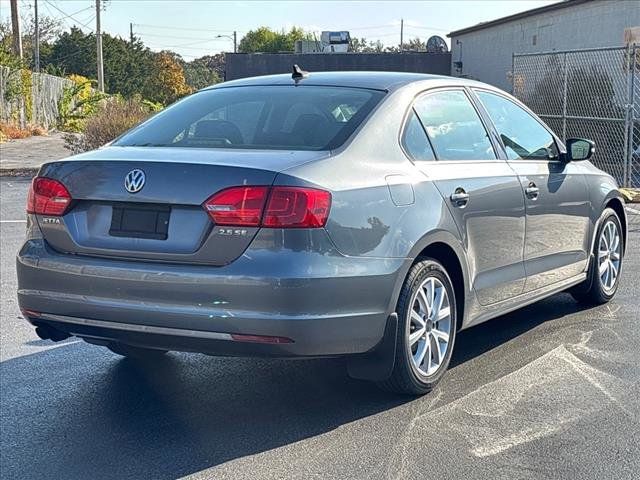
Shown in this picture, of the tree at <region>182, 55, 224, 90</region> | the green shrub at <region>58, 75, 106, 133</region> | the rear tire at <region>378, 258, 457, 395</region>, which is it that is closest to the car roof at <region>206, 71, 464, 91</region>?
the rear tire at <region>378, 258, 457, 395</region>

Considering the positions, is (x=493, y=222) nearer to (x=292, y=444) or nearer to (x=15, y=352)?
(x=292, y=444)

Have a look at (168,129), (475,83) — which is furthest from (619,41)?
(168,129)

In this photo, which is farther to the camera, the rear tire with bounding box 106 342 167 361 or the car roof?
the rear tire with bounding box 106 342 167 361

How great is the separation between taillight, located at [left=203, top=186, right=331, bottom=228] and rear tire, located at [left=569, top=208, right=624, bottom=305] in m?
3.39

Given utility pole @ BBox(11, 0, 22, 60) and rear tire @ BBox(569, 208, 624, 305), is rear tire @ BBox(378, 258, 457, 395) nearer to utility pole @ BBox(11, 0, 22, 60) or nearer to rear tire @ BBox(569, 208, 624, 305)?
rear tire @ BBox(569, 208, 624, 305)

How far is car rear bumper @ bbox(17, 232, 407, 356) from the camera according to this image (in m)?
3.89

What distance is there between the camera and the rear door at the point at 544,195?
5.65 metres

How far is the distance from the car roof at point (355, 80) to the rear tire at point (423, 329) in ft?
3.56

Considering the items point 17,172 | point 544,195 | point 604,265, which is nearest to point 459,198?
point 544,195

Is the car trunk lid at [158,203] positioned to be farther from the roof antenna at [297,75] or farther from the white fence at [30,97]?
the white fence at [30,97]

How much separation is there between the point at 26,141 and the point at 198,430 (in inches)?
1116

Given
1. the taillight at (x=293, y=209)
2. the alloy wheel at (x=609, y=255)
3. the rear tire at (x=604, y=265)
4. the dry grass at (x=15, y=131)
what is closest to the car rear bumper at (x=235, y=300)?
the taillight at (x=293, y=209)

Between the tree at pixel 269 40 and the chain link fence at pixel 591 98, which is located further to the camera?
the tree at pixel 269 40

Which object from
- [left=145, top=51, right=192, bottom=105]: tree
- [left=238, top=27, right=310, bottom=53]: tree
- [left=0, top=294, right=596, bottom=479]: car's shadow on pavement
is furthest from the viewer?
[left=238, top=27, right=310, bottom=53]: tree
